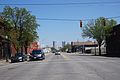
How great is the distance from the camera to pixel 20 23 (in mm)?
68125

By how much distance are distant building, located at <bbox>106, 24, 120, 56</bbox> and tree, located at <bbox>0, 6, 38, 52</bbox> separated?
69.0 feet

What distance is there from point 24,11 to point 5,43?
25.8 ft

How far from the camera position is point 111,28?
85000 millimetres

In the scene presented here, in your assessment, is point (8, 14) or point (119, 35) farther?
point (119, 35)

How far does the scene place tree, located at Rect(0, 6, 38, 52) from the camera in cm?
6688

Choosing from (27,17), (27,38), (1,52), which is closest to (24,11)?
(27,17)

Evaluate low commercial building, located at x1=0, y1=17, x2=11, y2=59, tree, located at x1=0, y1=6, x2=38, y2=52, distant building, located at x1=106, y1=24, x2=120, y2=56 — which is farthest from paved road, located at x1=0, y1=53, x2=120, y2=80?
distant building, located at x1=106, y1=24, x2=120, y2=56

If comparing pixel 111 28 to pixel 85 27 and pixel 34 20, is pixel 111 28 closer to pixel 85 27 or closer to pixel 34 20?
pixel 85 27

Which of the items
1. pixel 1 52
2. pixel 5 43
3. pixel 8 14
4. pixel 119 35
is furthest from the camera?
pixel 119 35

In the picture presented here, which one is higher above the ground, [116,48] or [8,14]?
[8,14]

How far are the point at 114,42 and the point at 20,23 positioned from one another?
26026 millimetres

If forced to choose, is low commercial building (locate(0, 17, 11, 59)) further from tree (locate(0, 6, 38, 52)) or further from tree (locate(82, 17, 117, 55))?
tree (locate(82, 17, 117, 55))

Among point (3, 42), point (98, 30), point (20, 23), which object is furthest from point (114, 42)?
point (3, 42)

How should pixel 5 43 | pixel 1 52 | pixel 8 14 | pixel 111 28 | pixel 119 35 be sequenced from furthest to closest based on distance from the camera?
1. pixel 111 28
2. pixel 119 35
3. pixel 8 14
4. pixel 5 43
5. pixel 1 52
